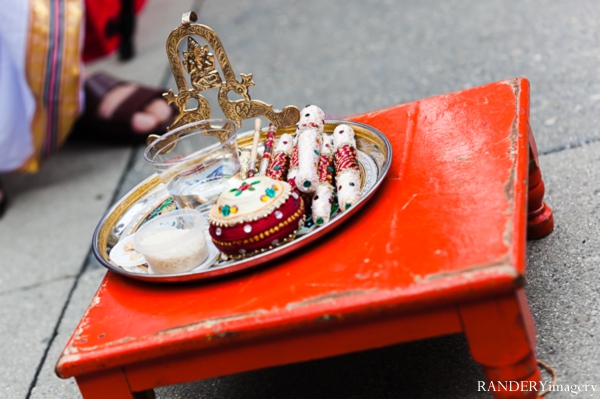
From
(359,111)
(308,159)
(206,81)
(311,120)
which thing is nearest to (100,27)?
(359,111)

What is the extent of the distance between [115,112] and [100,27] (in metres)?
0.61

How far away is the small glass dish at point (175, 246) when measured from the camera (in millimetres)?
1016

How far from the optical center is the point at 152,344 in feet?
2.90

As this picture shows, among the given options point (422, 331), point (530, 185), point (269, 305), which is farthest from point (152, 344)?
point (530, 185)

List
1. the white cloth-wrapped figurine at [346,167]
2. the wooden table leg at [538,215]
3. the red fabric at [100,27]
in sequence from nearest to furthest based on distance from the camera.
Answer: the white cloth-wrapped figurine at [346,167]
the wooden table leg at [538,215]
the red fabric at [100,27]

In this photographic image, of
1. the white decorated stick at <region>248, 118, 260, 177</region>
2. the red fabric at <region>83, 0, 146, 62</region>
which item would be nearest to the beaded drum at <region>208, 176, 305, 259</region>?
the white decorated stick at <region>248, 118, 260, 177</region>

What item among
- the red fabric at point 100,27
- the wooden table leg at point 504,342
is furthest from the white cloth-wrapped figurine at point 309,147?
the red fabric at point 100,27

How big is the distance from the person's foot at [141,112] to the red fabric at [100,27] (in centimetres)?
47

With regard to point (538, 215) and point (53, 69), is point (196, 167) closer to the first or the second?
point (538, 215)

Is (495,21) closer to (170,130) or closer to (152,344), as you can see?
(170,130)

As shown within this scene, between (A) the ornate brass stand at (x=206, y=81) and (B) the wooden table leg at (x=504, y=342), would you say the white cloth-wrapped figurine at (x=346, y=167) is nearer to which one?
(A) the ornate brass stand at (x=206, y=81)

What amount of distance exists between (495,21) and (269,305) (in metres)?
2.22

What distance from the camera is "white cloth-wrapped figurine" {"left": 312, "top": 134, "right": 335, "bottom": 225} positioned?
41.2 inches

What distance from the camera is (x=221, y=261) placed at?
1.05 metres
